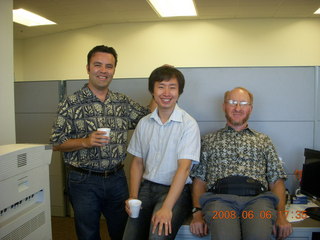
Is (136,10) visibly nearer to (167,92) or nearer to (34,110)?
(34,110)

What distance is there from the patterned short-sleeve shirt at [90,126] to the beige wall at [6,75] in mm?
344

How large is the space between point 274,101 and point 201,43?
396 centimetres

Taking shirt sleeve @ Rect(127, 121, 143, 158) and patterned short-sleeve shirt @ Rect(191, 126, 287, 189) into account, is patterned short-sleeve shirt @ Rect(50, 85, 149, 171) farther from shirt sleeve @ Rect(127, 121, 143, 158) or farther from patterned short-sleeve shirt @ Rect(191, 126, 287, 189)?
patterned short-sleeve shirt @ Rect(191, 126, 287, 189)

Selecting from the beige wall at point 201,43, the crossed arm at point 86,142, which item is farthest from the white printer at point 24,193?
the beige wall at point 201,43

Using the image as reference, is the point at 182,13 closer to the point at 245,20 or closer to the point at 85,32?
the point at 245,20

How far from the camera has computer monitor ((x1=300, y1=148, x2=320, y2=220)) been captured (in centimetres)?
195

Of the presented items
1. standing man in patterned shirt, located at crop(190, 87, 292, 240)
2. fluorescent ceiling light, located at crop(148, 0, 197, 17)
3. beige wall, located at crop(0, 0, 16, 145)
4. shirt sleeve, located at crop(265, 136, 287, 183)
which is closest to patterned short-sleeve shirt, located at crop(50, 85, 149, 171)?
beige wall, located at crop(0, 0, 16, 145)

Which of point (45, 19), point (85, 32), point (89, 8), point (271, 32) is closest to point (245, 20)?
point (271, 32)

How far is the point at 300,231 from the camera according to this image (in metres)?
1.77

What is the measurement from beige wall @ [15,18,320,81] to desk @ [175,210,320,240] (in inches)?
182

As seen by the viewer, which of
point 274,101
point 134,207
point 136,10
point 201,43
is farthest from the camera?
point 201,43

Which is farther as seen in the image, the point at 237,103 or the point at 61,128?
the point at 237,103

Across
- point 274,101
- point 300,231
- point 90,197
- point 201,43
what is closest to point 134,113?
point 90,197

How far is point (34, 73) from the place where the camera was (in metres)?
7.54
